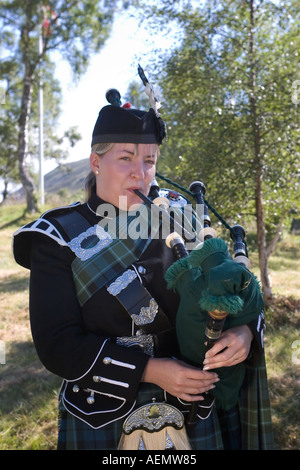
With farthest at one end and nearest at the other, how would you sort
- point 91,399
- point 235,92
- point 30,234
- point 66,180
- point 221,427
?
point 66,180 → point 235,92 → point 221,427 → point 30,234 → point 91,399

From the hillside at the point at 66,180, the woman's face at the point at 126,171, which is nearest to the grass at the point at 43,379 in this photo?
the woman's face at the point at 126,171

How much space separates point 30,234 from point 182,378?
2.50 feet

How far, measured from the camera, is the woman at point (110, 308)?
1480 mm

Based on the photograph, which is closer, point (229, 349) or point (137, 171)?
point (229, 349)

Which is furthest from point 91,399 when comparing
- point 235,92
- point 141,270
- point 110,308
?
point 235,92

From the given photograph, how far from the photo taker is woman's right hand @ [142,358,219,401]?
4.62ft

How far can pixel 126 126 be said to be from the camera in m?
1.71

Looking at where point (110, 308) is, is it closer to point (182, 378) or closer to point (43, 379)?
point (182, 378)

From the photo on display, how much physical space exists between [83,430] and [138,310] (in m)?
0.49

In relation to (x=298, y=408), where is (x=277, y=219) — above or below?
above

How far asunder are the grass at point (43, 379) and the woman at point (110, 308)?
1929mm

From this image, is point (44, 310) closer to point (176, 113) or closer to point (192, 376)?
point (192, 376)

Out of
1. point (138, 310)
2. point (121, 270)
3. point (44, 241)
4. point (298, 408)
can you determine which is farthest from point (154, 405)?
point (298, 408)

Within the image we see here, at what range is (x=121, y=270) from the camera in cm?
165
